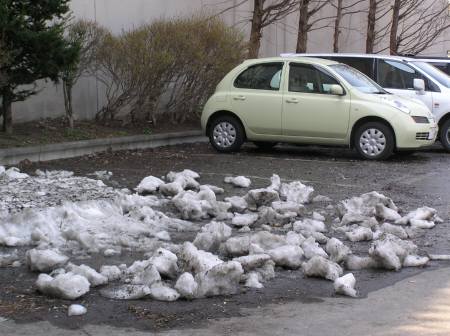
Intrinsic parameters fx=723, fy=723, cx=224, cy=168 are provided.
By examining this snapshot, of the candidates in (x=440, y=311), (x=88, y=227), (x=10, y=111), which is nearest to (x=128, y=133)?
(x=10, y=111)

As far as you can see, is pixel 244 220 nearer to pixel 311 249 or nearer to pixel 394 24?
pixel 311 249

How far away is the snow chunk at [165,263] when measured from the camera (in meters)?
5.82

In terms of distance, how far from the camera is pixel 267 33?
72.1 feet

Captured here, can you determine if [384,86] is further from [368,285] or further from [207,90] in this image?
[368,285]

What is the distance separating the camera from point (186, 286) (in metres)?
5.47

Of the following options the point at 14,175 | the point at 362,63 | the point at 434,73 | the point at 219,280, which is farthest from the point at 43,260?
the point at 434,73

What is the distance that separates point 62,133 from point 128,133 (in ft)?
4.95

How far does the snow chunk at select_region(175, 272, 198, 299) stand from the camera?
5.44 meters

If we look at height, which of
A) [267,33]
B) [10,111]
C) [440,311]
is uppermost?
[267,33]

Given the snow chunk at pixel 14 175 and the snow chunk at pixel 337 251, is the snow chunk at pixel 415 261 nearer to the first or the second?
the snow chunk at pixel 337 251

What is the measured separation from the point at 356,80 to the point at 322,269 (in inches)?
298

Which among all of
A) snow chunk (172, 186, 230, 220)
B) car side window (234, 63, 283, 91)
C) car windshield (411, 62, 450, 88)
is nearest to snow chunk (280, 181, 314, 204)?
snow chunk (172, 186, 230, 220)

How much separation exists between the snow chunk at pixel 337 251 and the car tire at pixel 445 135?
828 cm

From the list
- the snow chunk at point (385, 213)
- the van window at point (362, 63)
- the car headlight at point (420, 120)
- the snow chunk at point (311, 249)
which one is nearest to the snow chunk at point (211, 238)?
the snow chunk at point (311, 249)
